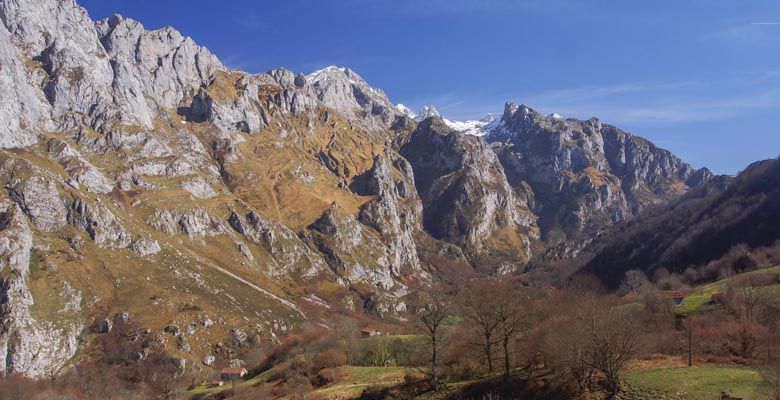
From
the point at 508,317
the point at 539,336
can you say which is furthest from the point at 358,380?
the point at 539,336

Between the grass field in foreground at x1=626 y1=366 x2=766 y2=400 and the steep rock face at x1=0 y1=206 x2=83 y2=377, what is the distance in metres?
192

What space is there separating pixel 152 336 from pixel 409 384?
168759mm

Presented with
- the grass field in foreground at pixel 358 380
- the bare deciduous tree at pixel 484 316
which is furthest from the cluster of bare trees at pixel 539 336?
the grass field in foreground at pixel 358 380

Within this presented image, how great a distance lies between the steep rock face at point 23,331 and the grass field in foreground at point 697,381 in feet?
631

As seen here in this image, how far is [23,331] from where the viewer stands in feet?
581

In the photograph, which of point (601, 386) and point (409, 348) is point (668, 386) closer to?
point (601, 386)

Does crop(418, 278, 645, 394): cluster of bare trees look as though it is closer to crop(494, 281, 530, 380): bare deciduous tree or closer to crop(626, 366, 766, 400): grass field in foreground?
crop(494, 281, 530, 380): bare deciduous tree

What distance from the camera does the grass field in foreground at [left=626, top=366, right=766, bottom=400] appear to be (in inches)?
1441

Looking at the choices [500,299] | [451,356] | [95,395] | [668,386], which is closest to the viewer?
[668,386]

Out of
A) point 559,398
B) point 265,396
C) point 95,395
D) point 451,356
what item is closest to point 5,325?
point 95,395

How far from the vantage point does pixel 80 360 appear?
181 meters

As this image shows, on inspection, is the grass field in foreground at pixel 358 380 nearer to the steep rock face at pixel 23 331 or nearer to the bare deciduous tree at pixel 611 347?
the bare deciduous tree at pixel 611 347

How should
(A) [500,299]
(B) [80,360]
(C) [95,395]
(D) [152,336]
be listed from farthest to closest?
(D) [152,336]
(B) [80,360]
(C) [95,395]
(A) [500,299]

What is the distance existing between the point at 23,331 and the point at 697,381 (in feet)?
666
